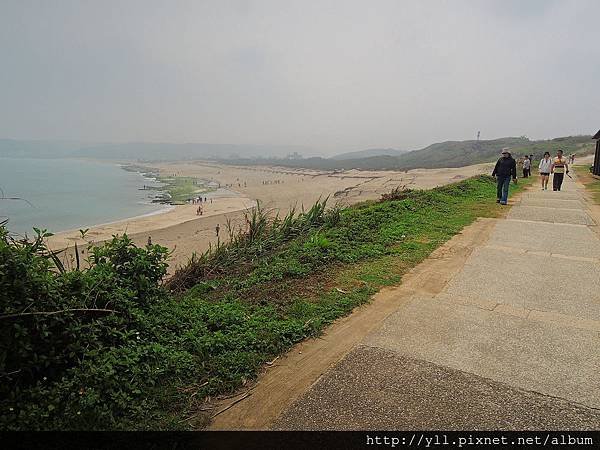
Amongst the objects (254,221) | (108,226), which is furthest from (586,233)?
(108,226)

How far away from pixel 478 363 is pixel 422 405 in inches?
33.7

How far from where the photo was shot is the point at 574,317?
4.31 meters

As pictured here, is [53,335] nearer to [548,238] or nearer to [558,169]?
[548,238]

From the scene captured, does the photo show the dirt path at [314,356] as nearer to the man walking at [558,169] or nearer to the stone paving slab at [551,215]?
the stone paving slab at [551,215]

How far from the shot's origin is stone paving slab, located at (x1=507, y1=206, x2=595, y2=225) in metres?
9.57

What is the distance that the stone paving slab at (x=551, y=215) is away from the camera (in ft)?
31.4

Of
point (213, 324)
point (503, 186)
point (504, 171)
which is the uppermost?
point (504, 171)

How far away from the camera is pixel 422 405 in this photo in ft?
9.44

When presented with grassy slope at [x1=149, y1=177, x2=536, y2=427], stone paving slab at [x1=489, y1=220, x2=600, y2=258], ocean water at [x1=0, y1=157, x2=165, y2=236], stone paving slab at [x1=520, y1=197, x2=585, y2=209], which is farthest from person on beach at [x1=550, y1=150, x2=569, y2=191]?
ocean water at [x1=0, y1=157, x2=165, y2=236]

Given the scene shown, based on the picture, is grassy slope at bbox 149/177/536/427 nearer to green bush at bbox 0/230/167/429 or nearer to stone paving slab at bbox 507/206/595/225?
green bush at bbox 0/230/167/429

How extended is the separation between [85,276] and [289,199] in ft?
110

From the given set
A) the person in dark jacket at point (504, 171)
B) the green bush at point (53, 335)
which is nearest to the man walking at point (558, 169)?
the person in dark jacket at point (504, 171)

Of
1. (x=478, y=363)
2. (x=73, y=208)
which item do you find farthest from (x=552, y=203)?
(x=73, y=208)

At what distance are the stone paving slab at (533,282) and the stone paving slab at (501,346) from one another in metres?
0.56
